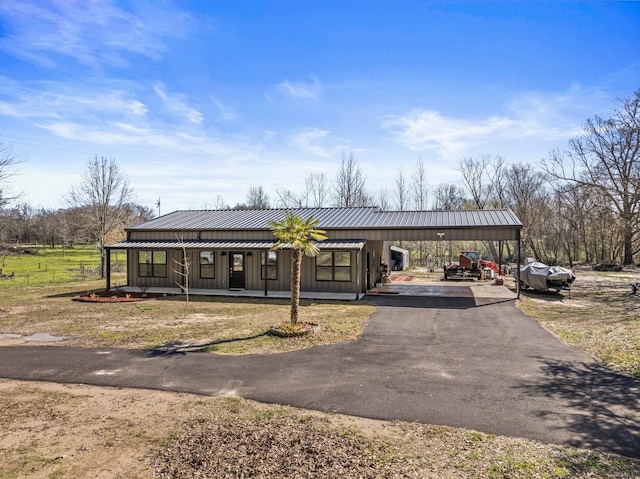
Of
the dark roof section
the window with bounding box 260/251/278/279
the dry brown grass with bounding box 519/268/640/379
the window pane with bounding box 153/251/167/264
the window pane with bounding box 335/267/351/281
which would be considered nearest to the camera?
the dry brown grass with bounding box 519/268/640/379

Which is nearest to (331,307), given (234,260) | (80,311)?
(234,260)

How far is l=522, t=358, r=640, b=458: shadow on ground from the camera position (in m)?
5.58

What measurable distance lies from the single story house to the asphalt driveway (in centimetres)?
755

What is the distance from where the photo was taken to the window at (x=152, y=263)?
882 inches

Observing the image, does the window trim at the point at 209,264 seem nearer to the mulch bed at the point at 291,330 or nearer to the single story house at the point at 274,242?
the single story house at the point at 274,242

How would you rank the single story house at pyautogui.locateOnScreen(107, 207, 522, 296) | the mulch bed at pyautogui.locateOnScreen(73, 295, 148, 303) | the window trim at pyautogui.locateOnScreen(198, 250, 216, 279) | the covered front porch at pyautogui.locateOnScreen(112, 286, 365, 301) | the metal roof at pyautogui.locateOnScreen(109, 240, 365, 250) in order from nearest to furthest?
the mulch bed at pyautogui.locateOnScreen(73, 295, 148, 303)
the metal roof at pyautogui.locateOnScreen(109, 240, 365, 250)
the covered front porch at pyautogui.locateOnScreen(112, 286, 365, 301)
the single story house at pyautogui.locateOnScreen(107, 207, 522, 296)
the window trim at pyautogui.locateOnScreen(198, 250, 216, 279)

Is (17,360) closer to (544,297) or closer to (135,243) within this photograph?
(135,243)

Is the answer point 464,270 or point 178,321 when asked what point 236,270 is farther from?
point 464,270

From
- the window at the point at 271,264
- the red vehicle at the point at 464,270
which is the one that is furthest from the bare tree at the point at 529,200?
the window at the point at 271,264

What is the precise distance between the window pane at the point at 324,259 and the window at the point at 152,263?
8506 millimetres

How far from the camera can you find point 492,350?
404 inches

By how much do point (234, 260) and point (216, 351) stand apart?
11517 mm

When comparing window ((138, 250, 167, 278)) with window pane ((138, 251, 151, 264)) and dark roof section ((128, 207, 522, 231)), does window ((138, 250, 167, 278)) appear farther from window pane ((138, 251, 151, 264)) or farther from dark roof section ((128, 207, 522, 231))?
dark roof section ((128, 207, 522, 231))

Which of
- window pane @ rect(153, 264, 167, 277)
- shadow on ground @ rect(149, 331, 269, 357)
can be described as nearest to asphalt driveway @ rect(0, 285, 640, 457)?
shadow on ground @ rect(149, 331, 269, 357)
